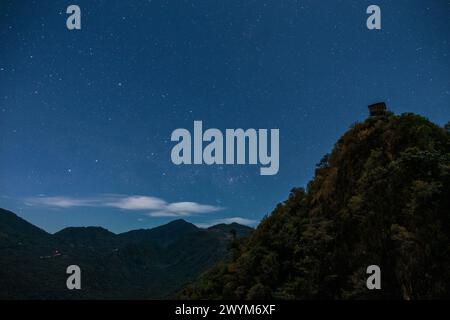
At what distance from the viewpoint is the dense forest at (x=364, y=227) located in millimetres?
18891

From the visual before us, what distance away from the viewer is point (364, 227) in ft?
73.0

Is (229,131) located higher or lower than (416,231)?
higher

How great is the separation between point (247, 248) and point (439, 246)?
1639 cm

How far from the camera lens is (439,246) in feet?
60.8

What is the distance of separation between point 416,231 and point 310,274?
6384 millimetres

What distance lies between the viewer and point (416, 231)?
1942 cm

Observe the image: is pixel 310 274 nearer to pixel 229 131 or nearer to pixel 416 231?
pixel 416 231

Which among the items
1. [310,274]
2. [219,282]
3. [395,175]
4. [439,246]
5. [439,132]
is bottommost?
[219,282]

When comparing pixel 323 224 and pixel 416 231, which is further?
pixel 323 224

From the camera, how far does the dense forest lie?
62.0 feet
